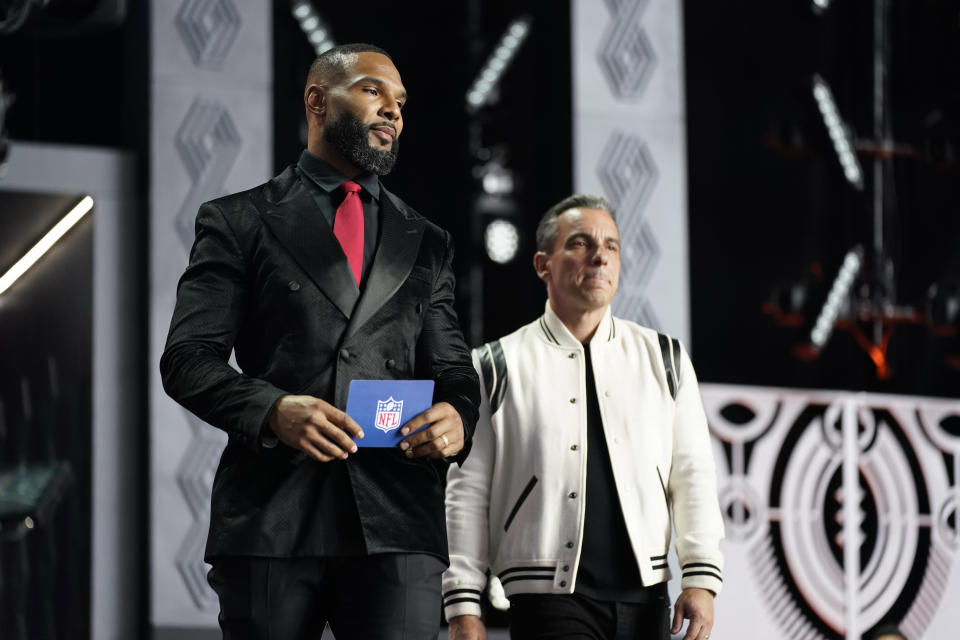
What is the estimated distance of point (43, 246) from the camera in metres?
6.27

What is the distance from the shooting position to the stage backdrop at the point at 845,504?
19.0ft

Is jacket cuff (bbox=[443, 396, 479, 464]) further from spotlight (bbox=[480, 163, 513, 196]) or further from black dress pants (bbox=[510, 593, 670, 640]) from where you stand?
spotlight (bbox=[480, 163, 513, 196])

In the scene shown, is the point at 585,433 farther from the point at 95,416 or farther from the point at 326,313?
the point at 95,416

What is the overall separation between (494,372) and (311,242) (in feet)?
3.09

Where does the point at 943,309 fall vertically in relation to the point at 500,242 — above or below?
below

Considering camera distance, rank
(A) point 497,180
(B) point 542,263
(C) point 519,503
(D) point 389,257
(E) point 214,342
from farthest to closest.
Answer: (A) point 497,180 < (B) point 542,263 < (C) point 519,503 < (D) point 389,257 < (E) point 214,342

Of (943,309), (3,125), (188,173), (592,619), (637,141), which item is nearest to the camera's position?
(592,619)

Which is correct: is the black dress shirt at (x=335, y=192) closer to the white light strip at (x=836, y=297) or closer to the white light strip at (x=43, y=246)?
the white light strip at (x=43, y=246)

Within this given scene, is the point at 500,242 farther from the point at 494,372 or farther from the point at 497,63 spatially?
the point at 494,372

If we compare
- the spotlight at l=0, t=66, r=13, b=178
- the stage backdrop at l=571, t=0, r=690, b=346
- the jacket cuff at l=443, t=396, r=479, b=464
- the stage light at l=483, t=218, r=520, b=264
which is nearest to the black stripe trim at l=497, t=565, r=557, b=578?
the jacket cuff at l=443, t=396, r=479, b=464

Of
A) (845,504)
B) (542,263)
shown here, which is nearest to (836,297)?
(845,504)

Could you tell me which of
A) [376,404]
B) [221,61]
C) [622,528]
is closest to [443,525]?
[376,404]

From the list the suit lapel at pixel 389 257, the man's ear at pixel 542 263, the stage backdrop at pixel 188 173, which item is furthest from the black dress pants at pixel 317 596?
the stage backdrop at pixel 188 173

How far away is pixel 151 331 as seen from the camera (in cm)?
612
